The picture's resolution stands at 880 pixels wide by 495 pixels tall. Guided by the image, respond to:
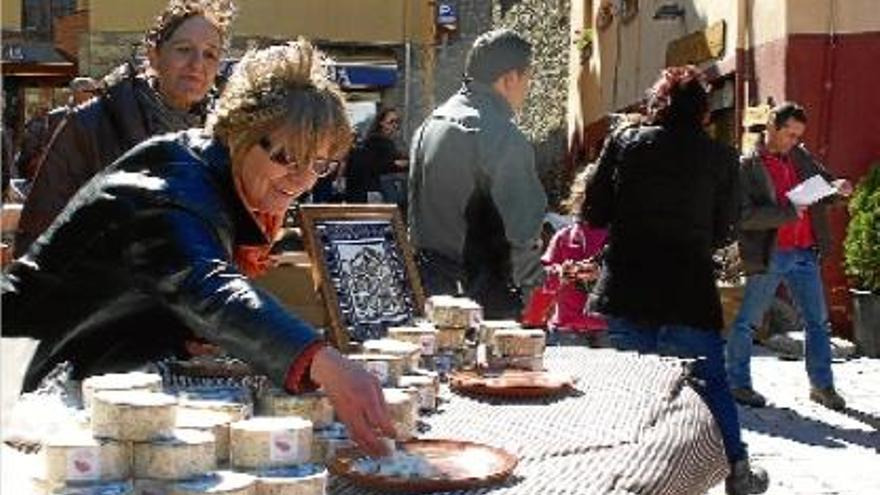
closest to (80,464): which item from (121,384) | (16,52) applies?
(121,384)

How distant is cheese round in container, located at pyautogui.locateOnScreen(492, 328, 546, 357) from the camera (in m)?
2.88

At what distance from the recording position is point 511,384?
2.62m

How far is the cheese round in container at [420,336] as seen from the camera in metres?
2.71

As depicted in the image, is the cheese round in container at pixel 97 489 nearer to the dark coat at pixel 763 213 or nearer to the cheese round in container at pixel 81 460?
the cheese round in container at pixel 81 460

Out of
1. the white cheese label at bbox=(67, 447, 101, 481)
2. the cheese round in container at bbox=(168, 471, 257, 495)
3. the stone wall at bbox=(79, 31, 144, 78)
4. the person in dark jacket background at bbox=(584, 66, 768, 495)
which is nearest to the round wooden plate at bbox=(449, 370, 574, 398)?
the cheese round in container at bbox=(168, 471, 257, 495)

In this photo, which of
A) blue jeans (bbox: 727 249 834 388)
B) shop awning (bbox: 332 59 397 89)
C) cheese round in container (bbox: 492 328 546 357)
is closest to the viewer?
cheese round in container (bbox: 492 328 546 357)

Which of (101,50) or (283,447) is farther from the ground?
(101,50)

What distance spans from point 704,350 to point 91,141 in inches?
99.1

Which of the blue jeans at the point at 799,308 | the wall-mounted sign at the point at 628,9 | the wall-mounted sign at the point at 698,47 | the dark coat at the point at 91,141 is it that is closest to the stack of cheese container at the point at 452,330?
the dark coat at the point at 91,141

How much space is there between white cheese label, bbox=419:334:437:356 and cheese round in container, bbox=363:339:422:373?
143 mm

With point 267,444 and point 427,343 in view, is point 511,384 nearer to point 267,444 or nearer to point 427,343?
point 427,343

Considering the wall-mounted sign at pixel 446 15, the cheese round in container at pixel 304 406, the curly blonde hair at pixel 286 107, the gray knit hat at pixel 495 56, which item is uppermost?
the wall-mounted sign at pixel 446 15

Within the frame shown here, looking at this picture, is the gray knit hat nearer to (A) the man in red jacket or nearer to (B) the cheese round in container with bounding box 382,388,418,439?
(B) the cheese round in container with bounding box 382,388,418,439

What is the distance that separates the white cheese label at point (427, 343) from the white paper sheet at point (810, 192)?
4.44 metres
